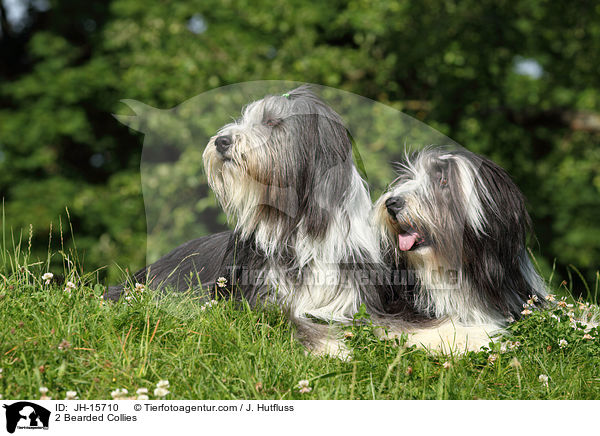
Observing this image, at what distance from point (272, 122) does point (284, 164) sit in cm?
23

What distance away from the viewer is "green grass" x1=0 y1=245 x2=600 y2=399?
276cm

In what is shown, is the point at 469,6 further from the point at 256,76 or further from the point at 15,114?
the point at 15,114

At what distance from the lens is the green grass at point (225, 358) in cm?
276

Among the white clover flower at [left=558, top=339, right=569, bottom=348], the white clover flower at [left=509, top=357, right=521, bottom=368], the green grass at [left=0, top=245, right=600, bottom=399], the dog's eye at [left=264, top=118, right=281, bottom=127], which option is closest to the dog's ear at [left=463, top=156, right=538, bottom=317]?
the green grass at [left=0, top=245, right=600, bottom=399]

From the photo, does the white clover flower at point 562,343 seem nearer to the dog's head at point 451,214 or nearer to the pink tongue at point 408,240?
the dog's head at point 451,214

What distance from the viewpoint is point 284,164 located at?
3.47m

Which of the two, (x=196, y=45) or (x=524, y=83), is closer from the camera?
(x=196, y=45)

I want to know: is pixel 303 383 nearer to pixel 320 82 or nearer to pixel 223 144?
pixel 223 144

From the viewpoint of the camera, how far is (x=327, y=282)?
360cm
